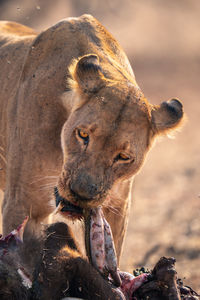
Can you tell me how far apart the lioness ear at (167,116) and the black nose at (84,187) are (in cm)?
78

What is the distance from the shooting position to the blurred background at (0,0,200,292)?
8.25m

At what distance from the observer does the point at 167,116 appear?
4.13m

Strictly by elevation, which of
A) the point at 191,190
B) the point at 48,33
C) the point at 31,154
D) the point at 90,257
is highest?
the point at 48,33

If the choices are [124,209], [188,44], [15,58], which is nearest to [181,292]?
[124,209]

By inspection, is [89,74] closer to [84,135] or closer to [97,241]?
[84,135]

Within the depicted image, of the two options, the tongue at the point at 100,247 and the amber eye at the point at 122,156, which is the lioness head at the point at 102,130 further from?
the tongue at the point at 100,247

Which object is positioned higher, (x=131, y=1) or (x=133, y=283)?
(x=131, y=1)

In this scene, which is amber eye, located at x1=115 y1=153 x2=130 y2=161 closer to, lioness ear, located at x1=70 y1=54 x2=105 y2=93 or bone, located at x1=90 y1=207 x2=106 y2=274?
bone, located at x1=90 y1=207 x2=106 y2=274

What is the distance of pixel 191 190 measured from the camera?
10391mm

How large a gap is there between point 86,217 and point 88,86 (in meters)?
0.92

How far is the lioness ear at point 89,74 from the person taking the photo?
3.99m

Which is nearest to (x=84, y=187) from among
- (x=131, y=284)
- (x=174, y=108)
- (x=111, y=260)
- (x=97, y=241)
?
(x=97, y=241)

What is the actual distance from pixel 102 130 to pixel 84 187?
0.41 metres

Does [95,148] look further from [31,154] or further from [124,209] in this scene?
[124,209]
